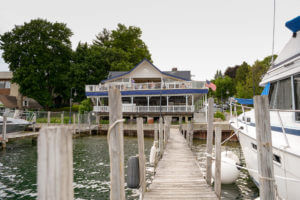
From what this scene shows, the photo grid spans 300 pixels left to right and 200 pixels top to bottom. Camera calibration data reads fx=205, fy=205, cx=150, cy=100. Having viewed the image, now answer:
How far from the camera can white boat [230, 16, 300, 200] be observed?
4.19m

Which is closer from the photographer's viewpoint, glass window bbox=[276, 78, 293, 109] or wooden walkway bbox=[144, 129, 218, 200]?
wooden walkway bbox=[144, 129, 218, 200]

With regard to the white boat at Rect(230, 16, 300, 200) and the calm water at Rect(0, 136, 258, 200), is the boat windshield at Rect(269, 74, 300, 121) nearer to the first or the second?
the white boat at Rect(230, 16, 300, 200)

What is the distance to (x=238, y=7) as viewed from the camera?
724 inches

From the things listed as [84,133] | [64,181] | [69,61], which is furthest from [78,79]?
[64,181]

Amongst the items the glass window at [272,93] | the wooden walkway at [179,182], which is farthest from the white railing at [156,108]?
the glass window at [272,93]

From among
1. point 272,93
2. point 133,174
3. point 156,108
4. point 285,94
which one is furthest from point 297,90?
point 156,108

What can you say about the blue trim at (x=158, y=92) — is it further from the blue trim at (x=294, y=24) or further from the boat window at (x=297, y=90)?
the boat window at (x=297, y=90)

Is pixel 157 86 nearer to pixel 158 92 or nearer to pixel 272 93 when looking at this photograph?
pixel 158 92

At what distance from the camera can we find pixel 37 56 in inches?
1495

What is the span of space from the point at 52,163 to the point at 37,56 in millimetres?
42381

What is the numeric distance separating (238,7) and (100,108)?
20.5m

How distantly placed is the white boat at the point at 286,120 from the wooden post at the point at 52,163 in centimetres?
398

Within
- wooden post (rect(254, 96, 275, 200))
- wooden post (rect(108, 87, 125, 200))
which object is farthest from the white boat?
wooden post (rect(108, 87, 125, 200))

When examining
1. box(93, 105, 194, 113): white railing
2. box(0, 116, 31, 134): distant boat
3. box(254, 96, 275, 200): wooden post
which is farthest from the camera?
box(93, 105, 194, 113): white railing
